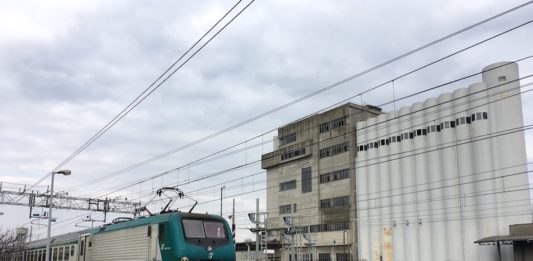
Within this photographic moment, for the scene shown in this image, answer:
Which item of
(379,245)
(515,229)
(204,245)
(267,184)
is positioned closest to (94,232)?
(204,245)

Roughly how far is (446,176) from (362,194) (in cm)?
1407

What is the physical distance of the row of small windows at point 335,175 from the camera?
2805 inches

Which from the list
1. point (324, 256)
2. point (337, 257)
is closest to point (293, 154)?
point (324, 256)

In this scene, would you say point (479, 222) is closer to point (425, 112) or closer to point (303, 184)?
point (425, 112)

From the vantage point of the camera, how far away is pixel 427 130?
2351 inches

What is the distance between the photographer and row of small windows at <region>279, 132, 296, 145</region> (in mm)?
Result: 83625

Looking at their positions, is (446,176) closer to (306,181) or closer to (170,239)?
(306,181)

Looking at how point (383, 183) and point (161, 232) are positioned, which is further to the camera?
point (383, 183)

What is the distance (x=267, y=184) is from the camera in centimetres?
8912

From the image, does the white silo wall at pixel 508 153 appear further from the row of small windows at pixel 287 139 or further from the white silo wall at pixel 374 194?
the row of small windows at pixel 287 139

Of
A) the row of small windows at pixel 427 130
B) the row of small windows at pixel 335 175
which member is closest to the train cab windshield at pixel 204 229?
the row of small windows at pixel 427 130

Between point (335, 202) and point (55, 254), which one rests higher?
point (335, 202)

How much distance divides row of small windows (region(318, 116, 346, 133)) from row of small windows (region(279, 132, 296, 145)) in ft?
24.5

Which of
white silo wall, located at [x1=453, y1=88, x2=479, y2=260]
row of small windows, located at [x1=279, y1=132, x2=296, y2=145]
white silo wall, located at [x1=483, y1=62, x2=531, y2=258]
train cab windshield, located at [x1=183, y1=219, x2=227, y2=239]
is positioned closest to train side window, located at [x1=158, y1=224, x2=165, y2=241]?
train cab windshield, located at [x1=183, y1=219, x2=227, y2=239]
